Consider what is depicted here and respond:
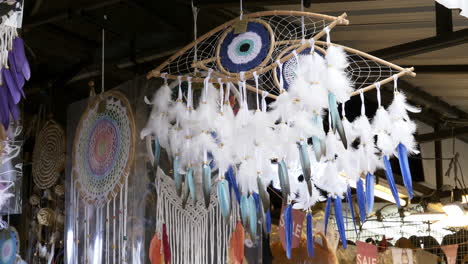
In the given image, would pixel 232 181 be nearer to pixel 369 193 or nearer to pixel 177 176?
pixel 177 176

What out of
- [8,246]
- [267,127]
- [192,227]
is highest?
[267,127]

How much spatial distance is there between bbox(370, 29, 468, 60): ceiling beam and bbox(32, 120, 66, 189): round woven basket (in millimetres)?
2334

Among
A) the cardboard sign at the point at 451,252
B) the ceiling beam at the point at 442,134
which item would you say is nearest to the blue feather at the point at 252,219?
the cardboard sign at the point at 451,252

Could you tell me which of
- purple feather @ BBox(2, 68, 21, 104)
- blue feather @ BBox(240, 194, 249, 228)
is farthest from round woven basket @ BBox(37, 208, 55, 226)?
purple feather @ BBox(2, 68, 21, 104)

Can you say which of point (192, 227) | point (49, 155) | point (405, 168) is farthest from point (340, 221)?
point (49, 155)

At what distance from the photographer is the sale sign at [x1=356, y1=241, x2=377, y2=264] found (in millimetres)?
7016

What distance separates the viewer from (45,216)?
20.0 ft

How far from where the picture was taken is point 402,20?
6.21 metres

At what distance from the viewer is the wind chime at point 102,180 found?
507 cm

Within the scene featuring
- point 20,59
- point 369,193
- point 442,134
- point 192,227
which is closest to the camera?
point 20,59

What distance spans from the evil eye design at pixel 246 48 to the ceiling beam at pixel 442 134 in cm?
425

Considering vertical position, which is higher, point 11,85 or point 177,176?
point 11,85

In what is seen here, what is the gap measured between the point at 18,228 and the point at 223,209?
246cm

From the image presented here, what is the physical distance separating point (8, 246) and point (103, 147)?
3.25ft
